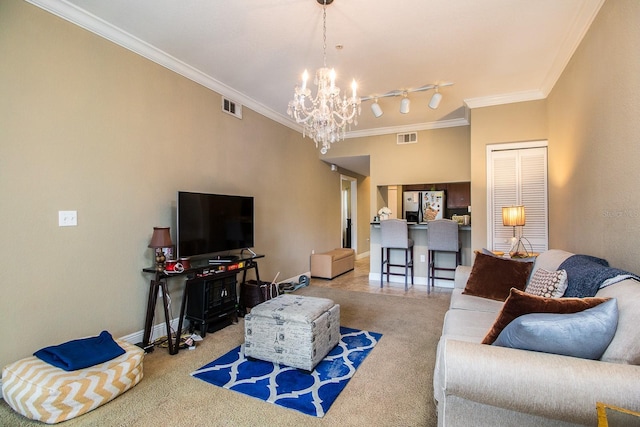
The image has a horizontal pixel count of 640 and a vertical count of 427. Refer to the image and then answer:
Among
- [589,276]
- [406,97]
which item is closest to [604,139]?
[589,276]

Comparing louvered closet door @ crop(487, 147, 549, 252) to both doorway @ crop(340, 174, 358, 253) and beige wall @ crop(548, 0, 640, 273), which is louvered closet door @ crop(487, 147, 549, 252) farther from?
doorway @ crop(340, 174, 358, 253)

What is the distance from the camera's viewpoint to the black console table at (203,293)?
8.77ft

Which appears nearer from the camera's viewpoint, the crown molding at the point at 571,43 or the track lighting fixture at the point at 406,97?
the crown molding at the point at 571,43

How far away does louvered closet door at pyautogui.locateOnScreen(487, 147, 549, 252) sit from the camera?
395 cm

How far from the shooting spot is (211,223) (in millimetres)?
3289

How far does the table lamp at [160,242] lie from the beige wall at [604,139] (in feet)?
11.2

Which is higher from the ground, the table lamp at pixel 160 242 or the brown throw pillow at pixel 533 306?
the table lamp at pixel 160 242

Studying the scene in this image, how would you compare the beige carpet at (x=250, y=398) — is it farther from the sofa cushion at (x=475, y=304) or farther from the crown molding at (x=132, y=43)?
the crown molding at (x=132, y=43)

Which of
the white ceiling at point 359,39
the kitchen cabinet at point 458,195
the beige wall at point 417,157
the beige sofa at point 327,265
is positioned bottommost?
the beige sofa at point 327,265

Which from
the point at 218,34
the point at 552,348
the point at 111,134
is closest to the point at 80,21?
the point at 111,134

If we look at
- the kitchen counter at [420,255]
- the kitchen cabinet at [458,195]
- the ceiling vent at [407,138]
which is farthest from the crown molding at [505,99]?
the kitchen cabinet at [458,195]

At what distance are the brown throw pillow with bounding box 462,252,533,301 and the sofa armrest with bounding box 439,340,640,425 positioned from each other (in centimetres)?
163

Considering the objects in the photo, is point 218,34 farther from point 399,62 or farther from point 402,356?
point 402,356

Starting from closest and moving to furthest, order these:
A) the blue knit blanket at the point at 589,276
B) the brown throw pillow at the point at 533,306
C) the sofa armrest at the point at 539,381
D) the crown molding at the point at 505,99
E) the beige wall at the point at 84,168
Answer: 1. the sofa armrest at the point at 539,381
2. the brown throw pillow at the point at 533,306
3. the blue knit blanket at the point at 589,276
4. the beige wall at the point at 84,168
5. the crown molding at the point at 505,99
